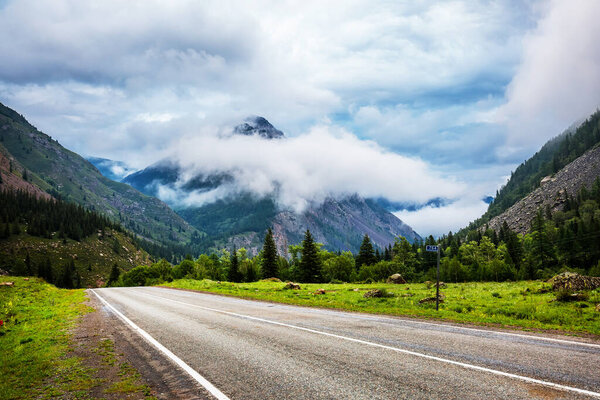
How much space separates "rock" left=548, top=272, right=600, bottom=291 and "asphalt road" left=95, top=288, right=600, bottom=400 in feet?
61.8

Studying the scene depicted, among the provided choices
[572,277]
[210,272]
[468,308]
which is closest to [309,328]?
[468,308]

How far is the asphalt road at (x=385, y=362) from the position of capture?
6.23 metres

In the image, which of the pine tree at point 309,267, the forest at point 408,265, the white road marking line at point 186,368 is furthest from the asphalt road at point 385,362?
the forest at point 408,265

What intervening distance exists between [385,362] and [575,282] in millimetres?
26667

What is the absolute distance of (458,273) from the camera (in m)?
99.6

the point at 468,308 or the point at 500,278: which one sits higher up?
the point at 468,308

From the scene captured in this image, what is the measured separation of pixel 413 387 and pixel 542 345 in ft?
21.0

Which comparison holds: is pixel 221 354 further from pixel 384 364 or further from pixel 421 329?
pixel 421 329

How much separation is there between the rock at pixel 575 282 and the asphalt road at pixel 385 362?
18.8m

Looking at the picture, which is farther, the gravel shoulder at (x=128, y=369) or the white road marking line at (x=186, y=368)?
the gravel shoulder at (x=128, y=369)

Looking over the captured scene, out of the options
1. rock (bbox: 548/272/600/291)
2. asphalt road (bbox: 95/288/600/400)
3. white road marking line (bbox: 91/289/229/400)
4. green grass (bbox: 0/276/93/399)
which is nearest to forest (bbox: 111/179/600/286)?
rock (bbox: 548/272/600/291)

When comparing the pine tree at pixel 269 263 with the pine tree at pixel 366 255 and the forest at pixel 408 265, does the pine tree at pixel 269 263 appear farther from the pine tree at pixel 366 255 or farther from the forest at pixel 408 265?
the pine tree at pixel 366 255

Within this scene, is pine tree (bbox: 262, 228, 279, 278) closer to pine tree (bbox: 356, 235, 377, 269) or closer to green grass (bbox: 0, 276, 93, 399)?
pine tree (bbox: 356, 235, 377, 269)

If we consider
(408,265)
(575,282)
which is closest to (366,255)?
(408,265)
